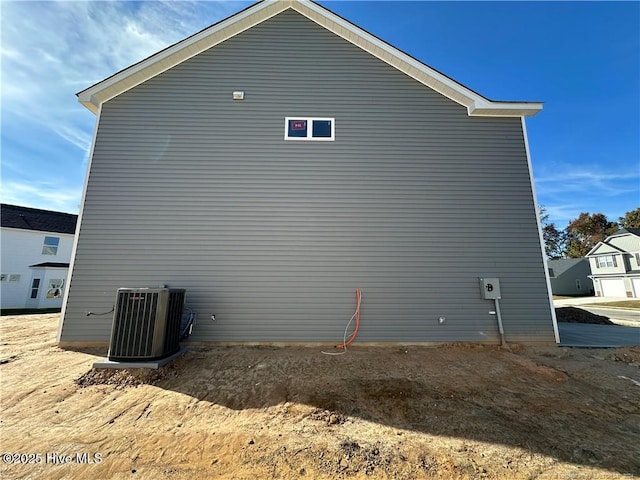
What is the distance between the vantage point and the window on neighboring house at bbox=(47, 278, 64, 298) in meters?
16.6

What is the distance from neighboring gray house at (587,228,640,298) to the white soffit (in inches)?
1202

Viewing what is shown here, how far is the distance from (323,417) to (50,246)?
22723 millimetres

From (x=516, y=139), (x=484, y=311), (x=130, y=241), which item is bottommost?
(x=484, y=311)

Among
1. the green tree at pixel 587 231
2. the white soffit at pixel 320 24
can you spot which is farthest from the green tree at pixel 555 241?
the white soffit at pixel 320 24

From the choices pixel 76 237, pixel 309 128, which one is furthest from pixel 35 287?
pixel 309 128

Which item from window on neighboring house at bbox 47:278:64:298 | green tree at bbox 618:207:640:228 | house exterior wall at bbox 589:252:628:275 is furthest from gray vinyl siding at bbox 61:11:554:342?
green tree at bbox 618:207:640:228

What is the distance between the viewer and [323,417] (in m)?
2.84

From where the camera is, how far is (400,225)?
5691 mm

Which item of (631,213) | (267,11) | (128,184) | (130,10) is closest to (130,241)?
(128,184)

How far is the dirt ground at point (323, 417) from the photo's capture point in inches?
84.1

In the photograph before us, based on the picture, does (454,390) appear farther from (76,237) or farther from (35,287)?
(35,287)

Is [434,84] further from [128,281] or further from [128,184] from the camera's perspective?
[128,281]

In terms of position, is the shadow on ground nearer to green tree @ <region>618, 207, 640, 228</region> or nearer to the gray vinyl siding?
the gray vinyl siding

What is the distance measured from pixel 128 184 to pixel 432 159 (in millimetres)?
6711
